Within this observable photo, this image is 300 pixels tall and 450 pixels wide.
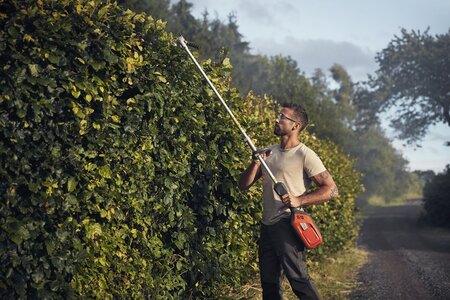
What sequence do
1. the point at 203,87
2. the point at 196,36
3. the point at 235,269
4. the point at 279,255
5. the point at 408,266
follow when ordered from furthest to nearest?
the point at 196,36, the point at 408,266, the point at 235,269, the point at 203,87, the point at 279,255

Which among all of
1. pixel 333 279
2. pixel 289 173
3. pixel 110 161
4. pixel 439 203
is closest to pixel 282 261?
pixel 289 173

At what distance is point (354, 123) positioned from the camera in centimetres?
9494

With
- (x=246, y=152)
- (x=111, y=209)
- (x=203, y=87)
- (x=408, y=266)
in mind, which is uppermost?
(x=203, y=87)

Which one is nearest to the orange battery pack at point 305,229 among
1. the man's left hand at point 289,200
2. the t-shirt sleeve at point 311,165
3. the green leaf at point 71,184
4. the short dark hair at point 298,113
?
the man's left hand at point 289,200

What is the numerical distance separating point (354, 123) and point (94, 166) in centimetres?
9214

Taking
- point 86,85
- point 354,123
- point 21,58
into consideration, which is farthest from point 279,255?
point 354,123

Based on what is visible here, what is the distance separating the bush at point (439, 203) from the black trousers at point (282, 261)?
2356 cm

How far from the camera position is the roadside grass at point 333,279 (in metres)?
9.23

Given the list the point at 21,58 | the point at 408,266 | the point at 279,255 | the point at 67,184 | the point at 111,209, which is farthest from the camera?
the point at 408,266

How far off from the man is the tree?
46.5 metres

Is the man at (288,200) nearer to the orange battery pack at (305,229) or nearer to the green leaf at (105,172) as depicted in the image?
the orange battery pack at (305,229)

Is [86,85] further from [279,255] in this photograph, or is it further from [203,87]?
[279,255]

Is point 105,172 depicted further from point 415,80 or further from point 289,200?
point 415,80

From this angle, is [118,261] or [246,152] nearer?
[118,261]
